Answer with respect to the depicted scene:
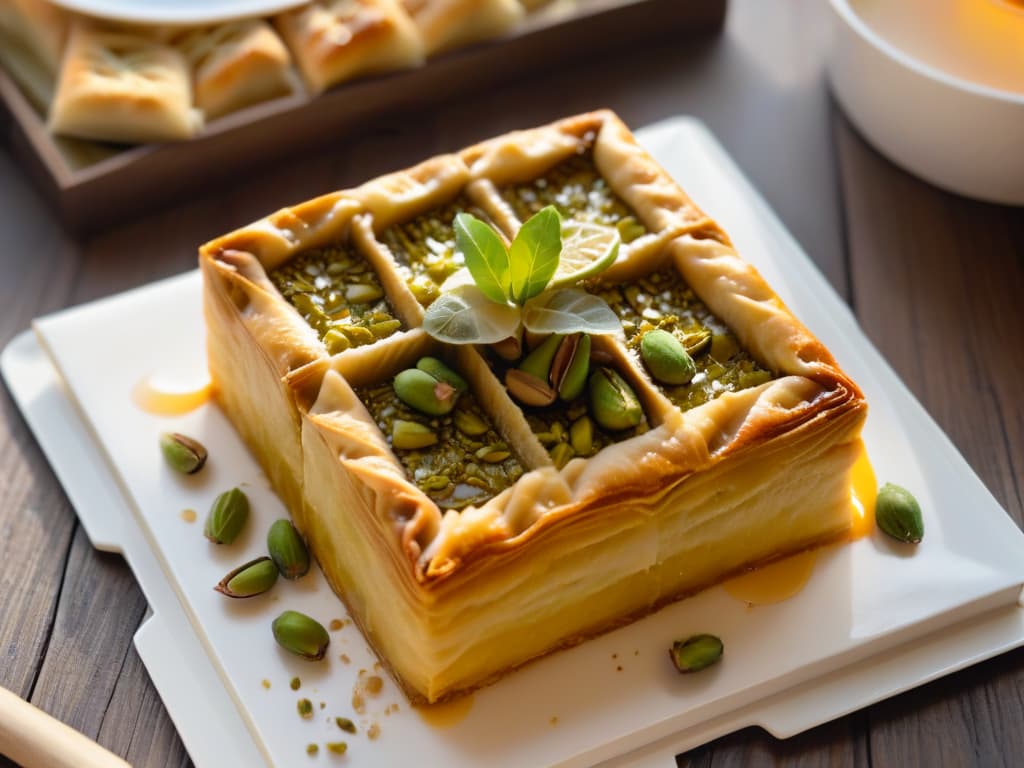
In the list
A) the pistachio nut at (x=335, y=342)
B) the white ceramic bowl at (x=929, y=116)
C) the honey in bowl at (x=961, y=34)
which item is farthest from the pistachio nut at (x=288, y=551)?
the honey in bowl at (x=961, y=34)

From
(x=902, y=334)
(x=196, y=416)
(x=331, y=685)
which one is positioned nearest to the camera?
(x=331, y=685)

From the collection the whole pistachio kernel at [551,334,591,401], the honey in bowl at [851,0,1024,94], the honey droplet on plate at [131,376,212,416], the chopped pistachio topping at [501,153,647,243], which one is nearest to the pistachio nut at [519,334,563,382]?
the whole pistachio kernel at [551,334,591,401]

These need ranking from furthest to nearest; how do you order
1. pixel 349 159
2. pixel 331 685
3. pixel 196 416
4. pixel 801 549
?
pixel 349 159, pixel 196 416, pixel 801 549, pixel 331 685

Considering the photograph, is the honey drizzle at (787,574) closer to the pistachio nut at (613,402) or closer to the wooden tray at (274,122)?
the pistachio nut at (613,402)

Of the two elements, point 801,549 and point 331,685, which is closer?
point 331,685

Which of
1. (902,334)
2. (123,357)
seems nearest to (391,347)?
(123,357)

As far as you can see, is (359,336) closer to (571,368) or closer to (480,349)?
(480,349)

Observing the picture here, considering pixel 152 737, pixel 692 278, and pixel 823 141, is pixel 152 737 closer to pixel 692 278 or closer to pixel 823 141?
pixel 692 278
